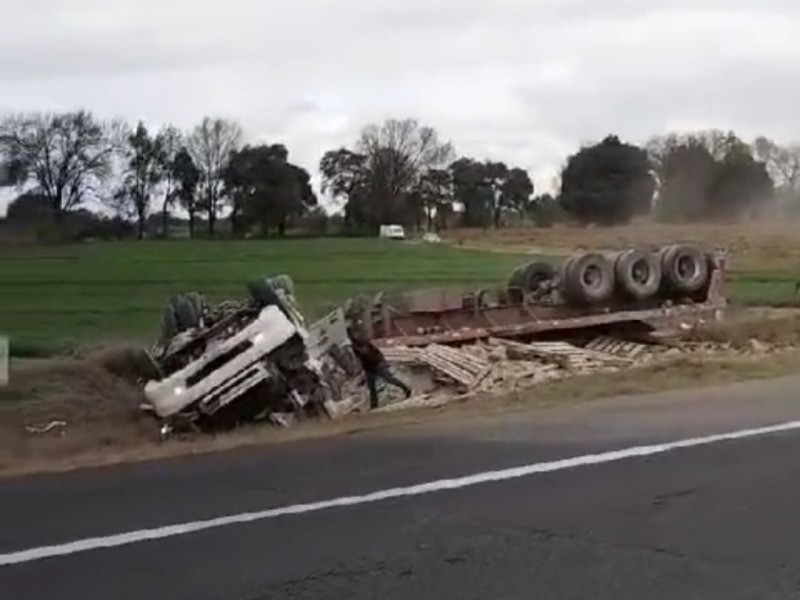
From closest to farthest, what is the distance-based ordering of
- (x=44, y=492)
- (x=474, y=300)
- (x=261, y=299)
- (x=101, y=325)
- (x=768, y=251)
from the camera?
1. (x=44, y=492)
2. (x=261, y=299)
3. (x=474, y=300)
4. (x=101, y=325)
5. (x=768, y=251)

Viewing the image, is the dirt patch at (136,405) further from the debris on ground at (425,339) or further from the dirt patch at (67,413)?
the debris on ground at (425,339)

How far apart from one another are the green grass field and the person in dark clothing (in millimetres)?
4604

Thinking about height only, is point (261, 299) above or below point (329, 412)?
above

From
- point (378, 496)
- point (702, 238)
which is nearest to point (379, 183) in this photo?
point (702, 238)

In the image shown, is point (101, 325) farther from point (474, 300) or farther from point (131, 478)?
point (131, 478)

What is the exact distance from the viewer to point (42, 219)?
33156 millimetres

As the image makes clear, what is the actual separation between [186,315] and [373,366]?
256 cm

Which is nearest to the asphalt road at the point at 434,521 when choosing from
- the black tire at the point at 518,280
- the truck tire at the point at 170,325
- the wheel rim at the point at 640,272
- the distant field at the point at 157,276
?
the truck tire at the point at 170,325

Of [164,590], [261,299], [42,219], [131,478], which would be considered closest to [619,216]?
[42,219]

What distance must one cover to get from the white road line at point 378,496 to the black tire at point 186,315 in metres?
7.62

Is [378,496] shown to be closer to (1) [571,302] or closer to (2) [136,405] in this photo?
(2) [136,405]

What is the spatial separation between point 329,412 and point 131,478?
207 inches

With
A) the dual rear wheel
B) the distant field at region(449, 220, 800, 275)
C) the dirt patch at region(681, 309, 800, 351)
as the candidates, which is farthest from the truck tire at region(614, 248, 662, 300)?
the distant field at region(449, 220, 800, 275)

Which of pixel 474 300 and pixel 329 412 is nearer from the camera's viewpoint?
pixel 329 412
